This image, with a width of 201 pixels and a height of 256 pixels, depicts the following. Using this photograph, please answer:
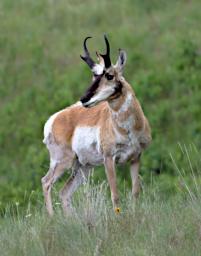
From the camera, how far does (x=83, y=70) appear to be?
1828 centimetres

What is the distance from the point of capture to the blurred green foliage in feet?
54.2

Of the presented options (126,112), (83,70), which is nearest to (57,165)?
(126,112)

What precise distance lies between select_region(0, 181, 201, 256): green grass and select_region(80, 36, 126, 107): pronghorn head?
1.38 m

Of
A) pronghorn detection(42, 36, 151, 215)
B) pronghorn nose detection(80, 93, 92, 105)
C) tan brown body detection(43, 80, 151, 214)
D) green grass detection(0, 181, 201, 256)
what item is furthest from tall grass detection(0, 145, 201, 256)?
tan brown body detection(43, 80, 151, 214)

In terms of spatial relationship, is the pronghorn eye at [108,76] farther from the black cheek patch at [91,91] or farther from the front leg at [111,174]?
the front leg at [111,174]

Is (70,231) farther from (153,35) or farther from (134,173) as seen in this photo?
(153,35)

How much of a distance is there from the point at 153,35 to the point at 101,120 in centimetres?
832

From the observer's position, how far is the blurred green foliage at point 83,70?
16.5 metres

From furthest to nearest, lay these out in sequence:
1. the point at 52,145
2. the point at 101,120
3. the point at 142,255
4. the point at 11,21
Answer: the point at 11,21
the point at 52,145
the point at 101,120
the point at 142,255

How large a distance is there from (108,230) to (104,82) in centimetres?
234

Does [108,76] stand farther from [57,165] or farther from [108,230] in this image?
[108,230]

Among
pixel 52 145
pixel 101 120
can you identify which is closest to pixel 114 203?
pixel 101 120

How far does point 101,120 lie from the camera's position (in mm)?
10828

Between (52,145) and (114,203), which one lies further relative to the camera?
(52,145)
